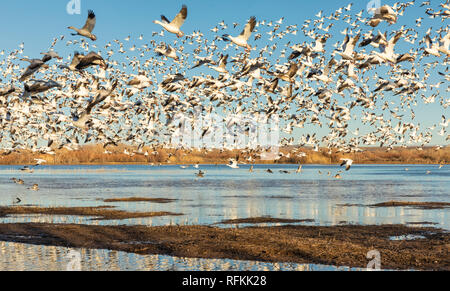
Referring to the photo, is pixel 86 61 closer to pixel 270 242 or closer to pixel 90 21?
pixel 90 21

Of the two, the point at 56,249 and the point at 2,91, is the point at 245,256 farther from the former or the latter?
the point at 2,91

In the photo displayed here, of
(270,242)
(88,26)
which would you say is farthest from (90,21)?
(270,242)

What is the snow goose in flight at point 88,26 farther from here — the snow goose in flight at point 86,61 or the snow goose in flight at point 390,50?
the snow goose in flight at point 390,50

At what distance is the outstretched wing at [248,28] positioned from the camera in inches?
572

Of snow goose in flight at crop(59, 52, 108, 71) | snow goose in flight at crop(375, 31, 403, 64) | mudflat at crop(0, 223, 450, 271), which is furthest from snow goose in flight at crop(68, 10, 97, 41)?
mudflat at crop(0, 223, 450, 271)

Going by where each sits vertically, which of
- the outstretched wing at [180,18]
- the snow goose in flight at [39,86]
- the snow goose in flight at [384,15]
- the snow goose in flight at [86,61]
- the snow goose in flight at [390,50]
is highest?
the snow goose in flight at [384,15]

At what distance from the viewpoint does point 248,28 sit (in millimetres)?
14742

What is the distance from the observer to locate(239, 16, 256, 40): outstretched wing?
1452 centimetres

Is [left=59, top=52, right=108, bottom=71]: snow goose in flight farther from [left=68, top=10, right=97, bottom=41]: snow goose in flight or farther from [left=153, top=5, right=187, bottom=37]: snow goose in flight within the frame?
[left=153, top=5, right=187, bottom=37]: snow goose in flight

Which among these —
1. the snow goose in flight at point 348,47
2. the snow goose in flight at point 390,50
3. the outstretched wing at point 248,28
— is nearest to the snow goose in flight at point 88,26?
the outstretched wing at point 248,28
